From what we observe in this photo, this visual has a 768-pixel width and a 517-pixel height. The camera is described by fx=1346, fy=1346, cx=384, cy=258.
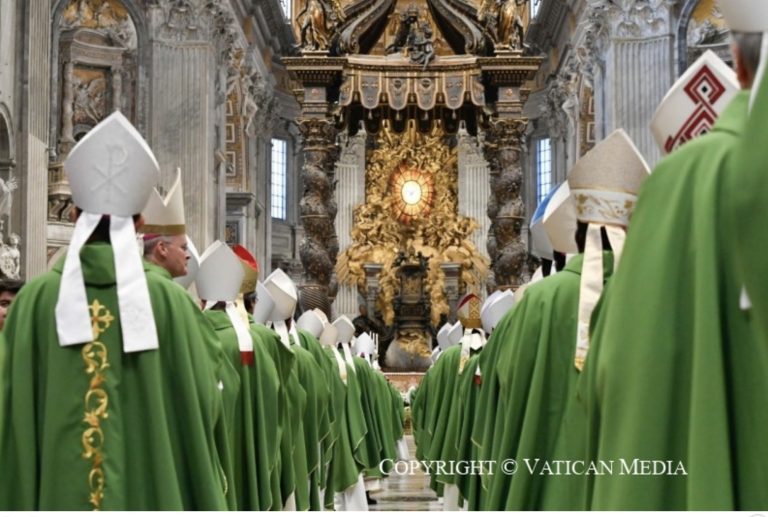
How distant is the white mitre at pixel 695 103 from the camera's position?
2.88m

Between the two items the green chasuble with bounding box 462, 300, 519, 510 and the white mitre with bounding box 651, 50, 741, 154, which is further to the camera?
the green chasuble with bounding box 462, 300, 519, 510

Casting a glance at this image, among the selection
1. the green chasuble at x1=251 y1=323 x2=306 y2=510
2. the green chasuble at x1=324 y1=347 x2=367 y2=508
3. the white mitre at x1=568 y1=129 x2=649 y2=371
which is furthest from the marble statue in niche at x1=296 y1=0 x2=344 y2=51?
the white mitre at x1=568 y1=129 x2=649 y2=371

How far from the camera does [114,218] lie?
4.22 m

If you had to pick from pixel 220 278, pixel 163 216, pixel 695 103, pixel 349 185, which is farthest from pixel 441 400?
pixel 349 185

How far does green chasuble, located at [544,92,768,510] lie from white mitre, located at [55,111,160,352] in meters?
1.94

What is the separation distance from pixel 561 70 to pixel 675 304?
91.9ft

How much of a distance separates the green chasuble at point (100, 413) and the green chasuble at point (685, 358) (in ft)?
6.32

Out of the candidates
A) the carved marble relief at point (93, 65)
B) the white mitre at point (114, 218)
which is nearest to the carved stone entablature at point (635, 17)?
the carved marble relief at point (93, 65)

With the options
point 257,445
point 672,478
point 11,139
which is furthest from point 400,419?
point 672,478

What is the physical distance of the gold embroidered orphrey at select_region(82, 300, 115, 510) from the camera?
397cm

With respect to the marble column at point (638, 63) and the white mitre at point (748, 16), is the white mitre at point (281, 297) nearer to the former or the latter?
the white mitre at point (748, 16)

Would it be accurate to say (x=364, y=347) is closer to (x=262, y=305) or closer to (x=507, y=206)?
(x=507, y=206)

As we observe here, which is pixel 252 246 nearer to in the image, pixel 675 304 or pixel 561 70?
pixel 561 70

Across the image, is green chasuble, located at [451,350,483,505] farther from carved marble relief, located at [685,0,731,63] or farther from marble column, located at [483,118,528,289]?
carved marble relief, located at [685,0,731,63]
